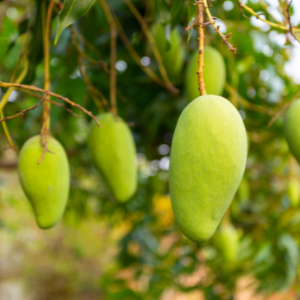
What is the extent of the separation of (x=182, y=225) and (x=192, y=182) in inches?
1.6

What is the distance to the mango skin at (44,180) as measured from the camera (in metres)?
0.40

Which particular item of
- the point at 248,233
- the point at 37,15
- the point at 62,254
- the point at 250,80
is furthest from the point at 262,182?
the point at 62,254

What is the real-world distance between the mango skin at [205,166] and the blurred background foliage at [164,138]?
23cm

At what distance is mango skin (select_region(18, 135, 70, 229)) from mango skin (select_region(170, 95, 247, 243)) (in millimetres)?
155

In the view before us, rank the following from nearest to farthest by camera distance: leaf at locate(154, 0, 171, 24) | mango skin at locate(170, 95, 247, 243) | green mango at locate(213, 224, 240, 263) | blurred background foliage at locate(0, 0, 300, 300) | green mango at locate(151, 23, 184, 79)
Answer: mango skin at locate(170, 95, 247, 243) → leaf at locate(154, 0, 171, 24) → green mango at locate(151, 23, 184, 79) → blurred background foliage at locate(0, 0, 300, 300) → green mango at locate(213, 224, 240, 263)

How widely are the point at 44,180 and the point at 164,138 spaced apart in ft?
2.61

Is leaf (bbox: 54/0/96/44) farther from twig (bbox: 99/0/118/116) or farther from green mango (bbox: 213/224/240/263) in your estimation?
green mango (bbox: 213/224/240/263)

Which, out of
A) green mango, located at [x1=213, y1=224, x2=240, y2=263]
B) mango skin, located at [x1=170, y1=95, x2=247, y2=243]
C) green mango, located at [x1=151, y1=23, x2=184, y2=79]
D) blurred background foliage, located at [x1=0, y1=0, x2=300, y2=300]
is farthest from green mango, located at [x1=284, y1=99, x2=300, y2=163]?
green mango, located at [x1=213, y1=224, x2=240, y2=263]

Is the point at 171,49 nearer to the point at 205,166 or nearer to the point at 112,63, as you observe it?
the point at 112,63

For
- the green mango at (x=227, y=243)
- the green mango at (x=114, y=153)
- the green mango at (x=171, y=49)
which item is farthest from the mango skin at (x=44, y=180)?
the green mango at (x=227, y=243)

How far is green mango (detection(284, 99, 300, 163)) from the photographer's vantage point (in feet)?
1.24

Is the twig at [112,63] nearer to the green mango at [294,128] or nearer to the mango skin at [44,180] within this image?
the mango skin at [44,180]

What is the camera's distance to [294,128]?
0.38 m

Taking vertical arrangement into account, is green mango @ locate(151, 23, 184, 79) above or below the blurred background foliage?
above
